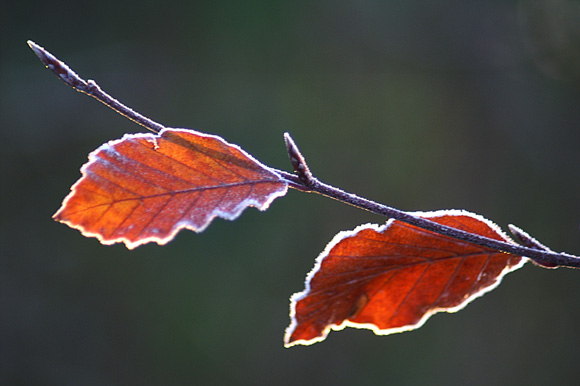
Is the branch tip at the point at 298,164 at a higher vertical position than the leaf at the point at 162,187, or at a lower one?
higher

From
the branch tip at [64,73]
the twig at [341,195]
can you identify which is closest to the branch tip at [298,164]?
the twig at [341,195]

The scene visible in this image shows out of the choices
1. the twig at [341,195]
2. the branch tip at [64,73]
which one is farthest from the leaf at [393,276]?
the branch tip at [64,73]

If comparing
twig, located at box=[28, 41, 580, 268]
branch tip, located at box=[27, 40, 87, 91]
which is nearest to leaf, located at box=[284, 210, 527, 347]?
twig, located at box=[28, 41, 580, 268]

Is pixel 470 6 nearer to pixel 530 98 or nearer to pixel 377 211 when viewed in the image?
pixel 530 98

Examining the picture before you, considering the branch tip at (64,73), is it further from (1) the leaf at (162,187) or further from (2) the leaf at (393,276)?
(2) the leaf at (393,276)

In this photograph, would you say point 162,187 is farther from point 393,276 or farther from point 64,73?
point 393,276

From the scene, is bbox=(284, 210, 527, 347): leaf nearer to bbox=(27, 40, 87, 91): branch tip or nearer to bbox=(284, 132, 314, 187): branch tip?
bbox=(284, 132, 314, 187): branch tip

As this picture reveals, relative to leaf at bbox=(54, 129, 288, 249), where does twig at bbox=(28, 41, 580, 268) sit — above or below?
above
